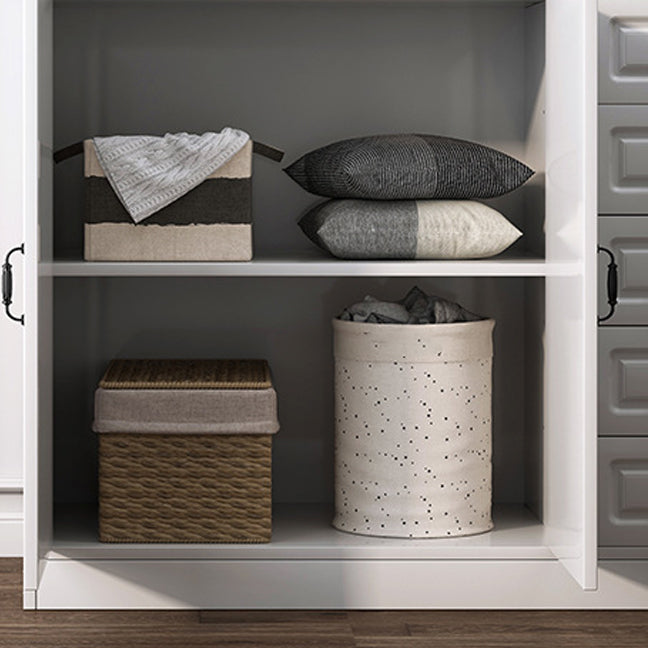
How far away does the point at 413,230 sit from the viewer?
2.02m

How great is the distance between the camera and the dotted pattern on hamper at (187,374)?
2.03m

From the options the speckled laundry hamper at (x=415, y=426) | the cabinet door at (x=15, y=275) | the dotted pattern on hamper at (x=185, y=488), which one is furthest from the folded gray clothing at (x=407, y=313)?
the cabinet door at (x=15, y=275)

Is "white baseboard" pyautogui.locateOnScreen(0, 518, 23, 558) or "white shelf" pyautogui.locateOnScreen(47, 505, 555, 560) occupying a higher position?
"white shelf" pyautogui.locateOnScreen(47, 505, 555, 560)

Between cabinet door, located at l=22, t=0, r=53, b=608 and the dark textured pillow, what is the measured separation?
49 cm

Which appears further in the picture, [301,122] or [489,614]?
[301,122]

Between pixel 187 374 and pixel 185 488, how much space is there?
203mm

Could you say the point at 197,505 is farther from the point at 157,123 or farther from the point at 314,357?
the point at 157,123

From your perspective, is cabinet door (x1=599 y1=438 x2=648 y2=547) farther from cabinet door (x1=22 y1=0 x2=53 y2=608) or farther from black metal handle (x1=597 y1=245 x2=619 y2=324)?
cabinet door (x1=22 y1=0 x2=53 y2=608)

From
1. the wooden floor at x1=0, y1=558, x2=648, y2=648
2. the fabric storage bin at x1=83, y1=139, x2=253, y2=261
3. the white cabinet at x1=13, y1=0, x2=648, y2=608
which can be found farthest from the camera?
the white cabinet at x1=13, y1=0, x2=648, y2=608

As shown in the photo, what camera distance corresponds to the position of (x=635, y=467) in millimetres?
2096

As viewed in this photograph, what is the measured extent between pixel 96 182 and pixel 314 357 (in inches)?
23.2

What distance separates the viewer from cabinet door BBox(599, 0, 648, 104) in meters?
2.03

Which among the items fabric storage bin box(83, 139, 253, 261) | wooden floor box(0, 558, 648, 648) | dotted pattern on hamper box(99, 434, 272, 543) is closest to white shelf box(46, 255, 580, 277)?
fabric storage bin box(83, 139, 253, 261)

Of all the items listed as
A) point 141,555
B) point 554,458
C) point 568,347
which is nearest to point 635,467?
point 554,458
